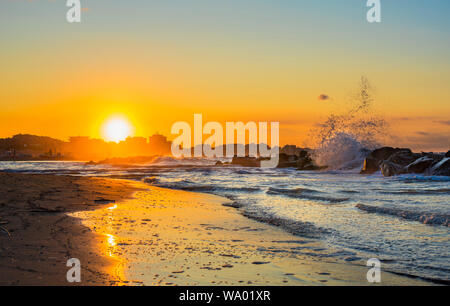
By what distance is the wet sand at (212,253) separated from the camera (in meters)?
3.48

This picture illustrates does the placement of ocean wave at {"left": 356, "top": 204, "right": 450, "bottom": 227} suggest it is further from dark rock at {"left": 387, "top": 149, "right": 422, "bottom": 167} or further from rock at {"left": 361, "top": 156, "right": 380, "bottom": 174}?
rock at {"left": 361, "top": 156, "right": 380, "bottom": 174}

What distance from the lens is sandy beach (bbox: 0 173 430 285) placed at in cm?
343

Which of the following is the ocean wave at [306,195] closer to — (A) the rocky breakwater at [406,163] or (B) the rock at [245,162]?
(A) the rocky breakwater at [406,163]

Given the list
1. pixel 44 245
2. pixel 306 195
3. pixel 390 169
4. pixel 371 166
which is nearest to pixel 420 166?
pixel 390 169

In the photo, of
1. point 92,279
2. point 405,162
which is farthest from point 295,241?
point 405,162

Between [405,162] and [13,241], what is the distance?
2044 cm

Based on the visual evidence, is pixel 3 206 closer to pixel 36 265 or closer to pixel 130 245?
pixel 130 245

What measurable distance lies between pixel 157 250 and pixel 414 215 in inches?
198

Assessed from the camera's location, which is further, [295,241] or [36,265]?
[295,241]

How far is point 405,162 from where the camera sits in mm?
20453
